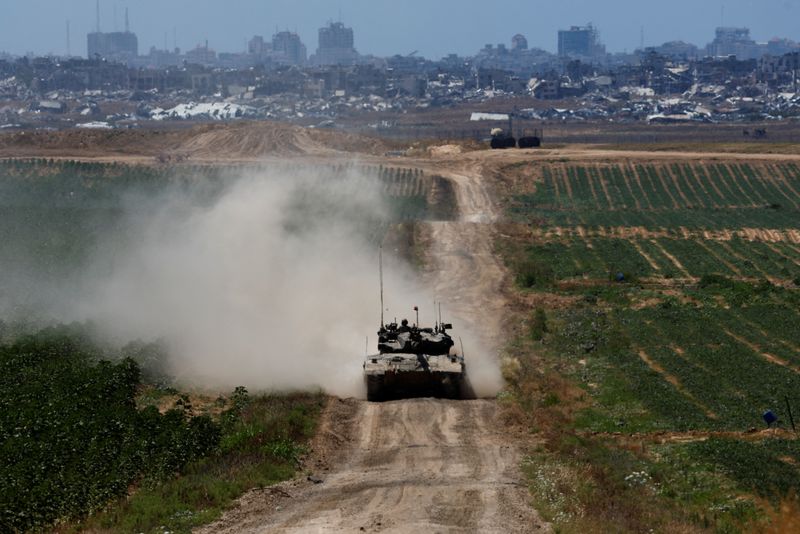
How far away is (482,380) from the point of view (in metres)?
36.8

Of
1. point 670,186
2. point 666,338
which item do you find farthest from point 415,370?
point 670,186

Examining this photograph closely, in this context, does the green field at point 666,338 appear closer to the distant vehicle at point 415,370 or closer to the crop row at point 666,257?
the crop row at point 666,257

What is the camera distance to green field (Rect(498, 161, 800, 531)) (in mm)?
26188

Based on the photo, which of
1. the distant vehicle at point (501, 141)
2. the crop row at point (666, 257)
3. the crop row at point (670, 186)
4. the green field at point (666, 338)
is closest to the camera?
the green field at point (666, 338)

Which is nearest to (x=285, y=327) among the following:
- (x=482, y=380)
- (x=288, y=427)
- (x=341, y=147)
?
(x=482, y=380)

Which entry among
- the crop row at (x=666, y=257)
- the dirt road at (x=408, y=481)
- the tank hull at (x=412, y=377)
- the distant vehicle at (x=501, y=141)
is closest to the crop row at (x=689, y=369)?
the dirt road at (x=408, y=481)

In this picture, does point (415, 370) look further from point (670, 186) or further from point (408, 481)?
point (670, 186)

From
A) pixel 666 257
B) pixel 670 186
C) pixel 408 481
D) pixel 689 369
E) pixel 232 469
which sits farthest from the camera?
pixel 670 186

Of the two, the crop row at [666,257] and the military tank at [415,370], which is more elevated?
the military tank at [415,370]

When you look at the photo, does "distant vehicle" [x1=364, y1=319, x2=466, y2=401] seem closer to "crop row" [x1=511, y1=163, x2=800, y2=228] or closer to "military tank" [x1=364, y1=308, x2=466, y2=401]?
"military tank" [x1=364, y1=308, x2=466, y2=401]

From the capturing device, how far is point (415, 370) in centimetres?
3481

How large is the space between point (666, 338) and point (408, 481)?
757 inches

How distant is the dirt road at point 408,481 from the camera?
23.4 m

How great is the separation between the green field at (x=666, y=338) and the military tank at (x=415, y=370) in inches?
91.5
